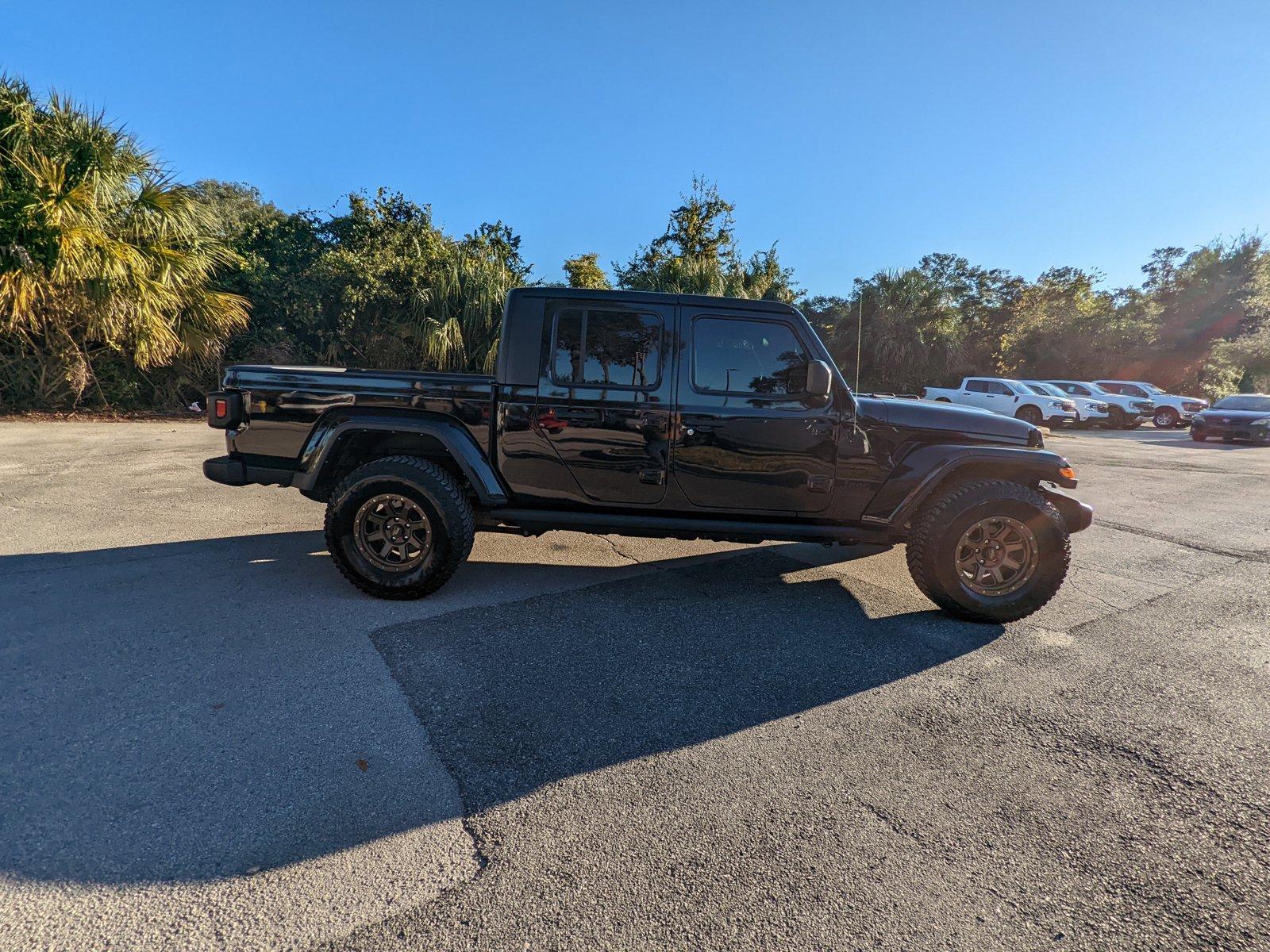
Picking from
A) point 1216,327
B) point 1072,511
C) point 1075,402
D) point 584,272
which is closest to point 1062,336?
point 1216,327

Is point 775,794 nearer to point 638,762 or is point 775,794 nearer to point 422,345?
point 638,762

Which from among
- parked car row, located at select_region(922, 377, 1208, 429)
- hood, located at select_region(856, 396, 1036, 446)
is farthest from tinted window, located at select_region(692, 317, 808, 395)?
parked car row, located at select_region(922, 377, 1208, 429)

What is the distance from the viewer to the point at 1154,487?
344 inches

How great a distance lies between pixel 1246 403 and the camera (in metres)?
16.8

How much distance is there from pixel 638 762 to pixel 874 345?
2662 centimetres

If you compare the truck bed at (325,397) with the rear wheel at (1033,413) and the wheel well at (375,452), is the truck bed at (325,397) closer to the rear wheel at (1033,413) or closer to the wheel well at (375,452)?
the wheel well at (375,452)

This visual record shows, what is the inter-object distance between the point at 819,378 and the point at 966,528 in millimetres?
1251

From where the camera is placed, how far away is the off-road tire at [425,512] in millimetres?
3713

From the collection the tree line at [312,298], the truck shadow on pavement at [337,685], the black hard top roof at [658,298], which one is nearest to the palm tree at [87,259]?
the tree line at [312,298]

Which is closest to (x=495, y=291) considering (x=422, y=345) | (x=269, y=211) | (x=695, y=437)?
(x=422, y=345)

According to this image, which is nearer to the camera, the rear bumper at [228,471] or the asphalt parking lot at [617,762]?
the asphalt parking lot at [617,762]

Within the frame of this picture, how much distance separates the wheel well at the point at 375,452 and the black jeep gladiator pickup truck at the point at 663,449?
4 cm

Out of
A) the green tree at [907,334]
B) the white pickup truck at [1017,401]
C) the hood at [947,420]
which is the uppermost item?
the green tree at [907,334]

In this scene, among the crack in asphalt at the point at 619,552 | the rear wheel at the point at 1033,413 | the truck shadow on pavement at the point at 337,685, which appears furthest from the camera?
the rear wheel at the point at 1033,413
